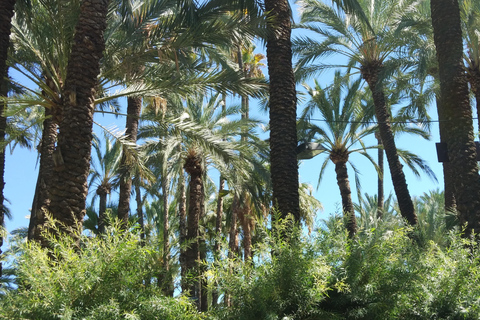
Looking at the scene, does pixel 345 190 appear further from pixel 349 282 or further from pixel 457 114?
pixel 349 282

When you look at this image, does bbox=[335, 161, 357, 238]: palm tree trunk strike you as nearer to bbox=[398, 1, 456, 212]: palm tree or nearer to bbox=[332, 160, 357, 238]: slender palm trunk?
bbox=[332, 160, 357, 238]: slender palm trunk

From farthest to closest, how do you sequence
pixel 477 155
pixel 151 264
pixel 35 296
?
pixel 477 155 < pixel 151 264 < pixel 35 296

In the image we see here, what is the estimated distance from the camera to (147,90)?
35.5 ft

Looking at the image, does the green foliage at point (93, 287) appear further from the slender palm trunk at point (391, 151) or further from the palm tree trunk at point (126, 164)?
the slender palm trunk at point (391, 151)

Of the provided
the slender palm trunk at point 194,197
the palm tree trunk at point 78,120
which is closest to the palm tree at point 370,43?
the slender palm trunk at point 194,197

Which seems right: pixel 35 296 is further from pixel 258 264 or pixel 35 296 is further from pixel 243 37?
pixel 243 37

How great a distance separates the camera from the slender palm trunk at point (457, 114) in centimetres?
1027

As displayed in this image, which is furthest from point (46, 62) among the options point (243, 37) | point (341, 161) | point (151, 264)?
point (341, 161)

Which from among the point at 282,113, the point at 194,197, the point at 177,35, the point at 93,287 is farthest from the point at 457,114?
the point at 194,197

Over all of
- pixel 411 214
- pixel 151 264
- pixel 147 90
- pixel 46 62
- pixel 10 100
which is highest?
pixel 46 62

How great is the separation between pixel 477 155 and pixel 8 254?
9.34m

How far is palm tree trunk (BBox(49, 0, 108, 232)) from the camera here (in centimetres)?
726

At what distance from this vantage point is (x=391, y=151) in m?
17.6

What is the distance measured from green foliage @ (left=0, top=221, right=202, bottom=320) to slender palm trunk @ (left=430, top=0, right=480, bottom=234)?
7090mm
